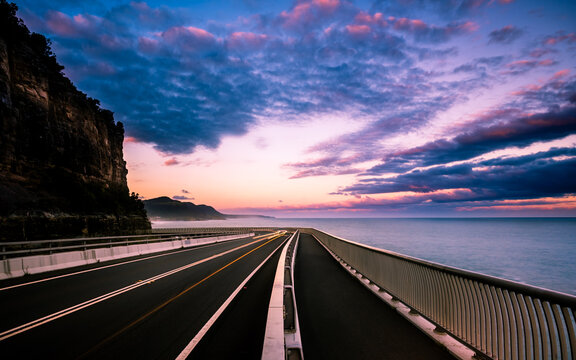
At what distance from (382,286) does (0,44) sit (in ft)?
171

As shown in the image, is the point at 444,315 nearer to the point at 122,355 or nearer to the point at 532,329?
the point at 532,329

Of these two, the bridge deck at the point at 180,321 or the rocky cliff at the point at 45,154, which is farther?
the rocky cliff at the point at 45,154

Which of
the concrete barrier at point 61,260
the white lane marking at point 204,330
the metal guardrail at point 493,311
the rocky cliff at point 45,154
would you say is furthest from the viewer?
the rocky cliff at point 45,154

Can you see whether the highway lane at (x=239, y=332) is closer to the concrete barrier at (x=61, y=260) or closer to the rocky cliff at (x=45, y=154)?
the concrete barrier at (x=61, y=260)

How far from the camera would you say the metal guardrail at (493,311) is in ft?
Result: 11.1

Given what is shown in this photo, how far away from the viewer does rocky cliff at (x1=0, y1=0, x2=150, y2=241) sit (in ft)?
110

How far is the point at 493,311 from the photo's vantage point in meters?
4.32

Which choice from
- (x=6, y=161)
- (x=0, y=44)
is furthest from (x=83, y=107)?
(x=6, y=161)

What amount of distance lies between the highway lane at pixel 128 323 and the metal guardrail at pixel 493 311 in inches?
191

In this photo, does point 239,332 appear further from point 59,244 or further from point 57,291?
point 59,244

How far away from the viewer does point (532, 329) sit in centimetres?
368

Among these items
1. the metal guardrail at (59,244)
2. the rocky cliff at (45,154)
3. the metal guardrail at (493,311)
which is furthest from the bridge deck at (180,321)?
the rocky cliff at (45,154)

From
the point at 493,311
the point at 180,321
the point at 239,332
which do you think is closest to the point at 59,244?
the point at 180,321

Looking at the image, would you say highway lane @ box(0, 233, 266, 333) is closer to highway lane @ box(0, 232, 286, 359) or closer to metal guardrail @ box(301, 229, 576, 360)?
highway lane @ box(0, 232, 286, 359)
